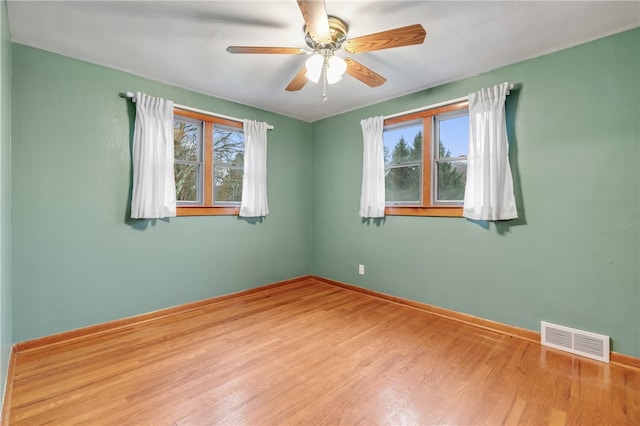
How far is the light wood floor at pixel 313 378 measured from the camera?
163cm

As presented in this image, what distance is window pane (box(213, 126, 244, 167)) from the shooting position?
11.7 ft

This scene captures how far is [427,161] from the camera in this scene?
10.7 feet

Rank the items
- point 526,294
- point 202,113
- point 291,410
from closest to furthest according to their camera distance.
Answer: point 291,410 → point 526,294 → point 202,113

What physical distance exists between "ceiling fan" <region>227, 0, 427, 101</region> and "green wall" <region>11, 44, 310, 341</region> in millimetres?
1589

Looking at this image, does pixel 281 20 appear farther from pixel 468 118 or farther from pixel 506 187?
pixel 506 187

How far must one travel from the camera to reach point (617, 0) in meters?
1.83

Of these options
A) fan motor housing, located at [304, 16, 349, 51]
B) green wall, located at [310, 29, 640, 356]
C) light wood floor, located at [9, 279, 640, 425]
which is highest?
fan motor housing, located at [304, 16, 349, 51]

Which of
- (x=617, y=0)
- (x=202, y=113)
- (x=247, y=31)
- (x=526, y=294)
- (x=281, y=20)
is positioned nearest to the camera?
(x=617, y=0)

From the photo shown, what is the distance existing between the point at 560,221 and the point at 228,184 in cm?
339

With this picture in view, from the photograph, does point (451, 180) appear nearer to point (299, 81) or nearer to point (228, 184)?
point (299, 81)

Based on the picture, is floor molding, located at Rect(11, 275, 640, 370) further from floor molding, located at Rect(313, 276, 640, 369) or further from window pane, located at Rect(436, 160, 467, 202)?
window pane, located at Rect(436, 160, 467, 202)

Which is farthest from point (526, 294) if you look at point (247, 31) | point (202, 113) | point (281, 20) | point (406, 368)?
point (202, 113)

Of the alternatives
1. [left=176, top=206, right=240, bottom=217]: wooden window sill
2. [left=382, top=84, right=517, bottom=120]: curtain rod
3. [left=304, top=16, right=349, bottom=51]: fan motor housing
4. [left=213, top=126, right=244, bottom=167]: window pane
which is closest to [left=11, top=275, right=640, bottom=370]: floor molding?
[left=176, top=206, right=240, bottom=217]: wooden window sill

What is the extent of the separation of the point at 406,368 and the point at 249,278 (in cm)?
231
